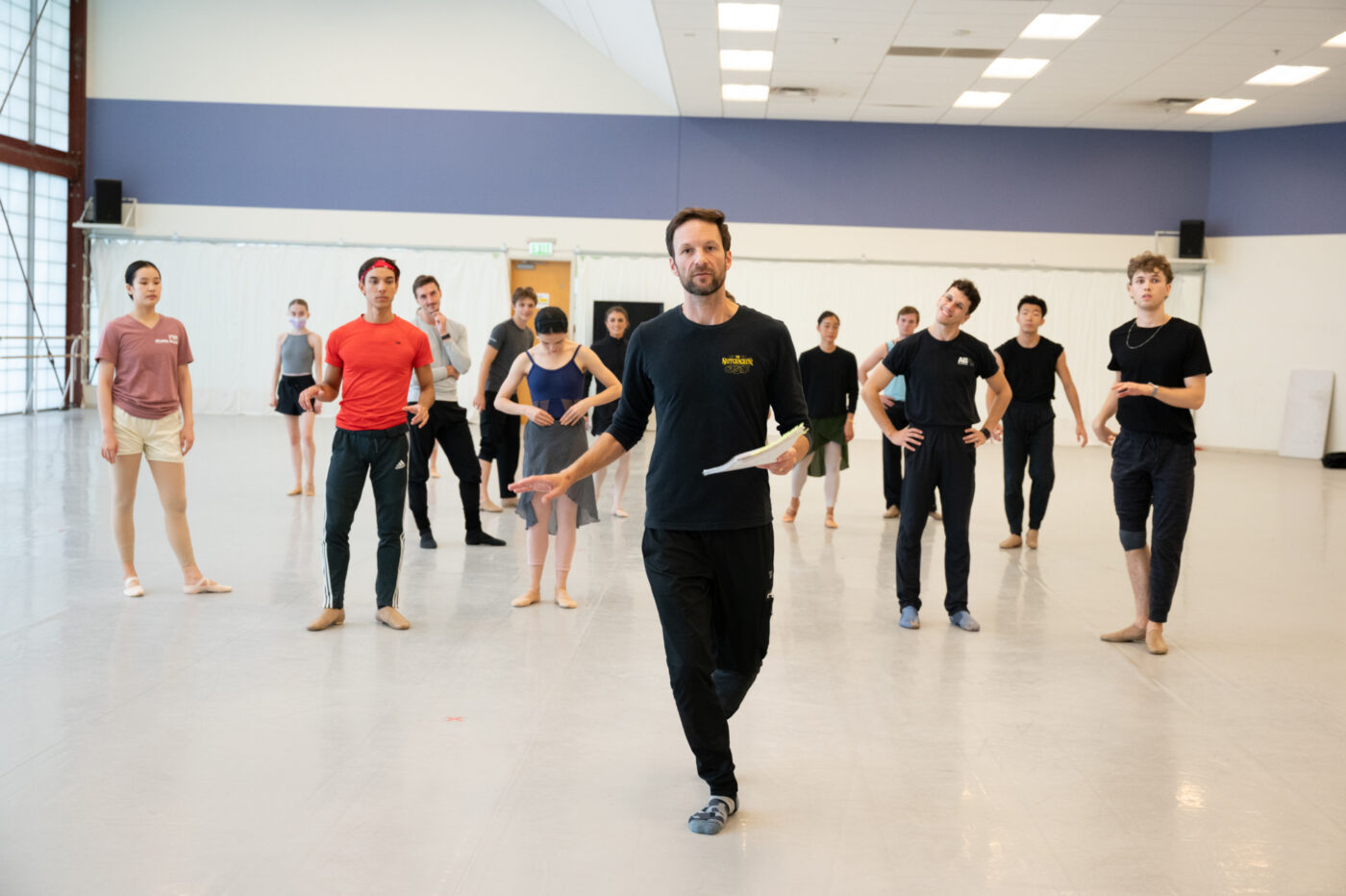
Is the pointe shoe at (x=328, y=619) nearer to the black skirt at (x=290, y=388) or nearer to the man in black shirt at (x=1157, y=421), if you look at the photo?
the man in black shirt at (x=1157, y=421)

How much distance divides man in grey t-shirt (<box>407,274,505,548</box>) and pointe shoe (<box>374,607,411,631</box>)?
190cm

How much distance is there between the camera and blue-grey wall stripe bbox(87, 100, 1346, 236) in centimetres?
1672

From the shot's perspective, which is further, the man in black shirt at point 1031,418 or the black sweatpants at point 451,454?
the man in black shirt at point 1031,418

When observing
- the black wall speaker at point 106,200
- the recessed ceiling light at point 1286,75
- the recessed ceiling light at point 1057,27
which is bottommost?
the black wall speaker at point 106,200

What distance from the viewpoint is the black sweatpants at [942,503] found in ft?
18.2

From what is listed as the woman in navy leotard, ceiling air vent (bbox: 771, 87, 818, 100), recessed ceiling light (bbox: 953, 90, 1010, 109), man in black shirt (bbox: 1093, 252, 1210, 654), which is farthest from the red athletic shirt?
recessed ceiling light (bbox: 953, 90, 1010, 109)

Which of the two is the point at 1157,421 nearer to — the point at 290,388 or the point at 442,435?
the point at 442,435

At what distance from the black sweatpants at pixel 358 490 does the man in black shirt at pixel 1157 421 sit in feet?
10.6

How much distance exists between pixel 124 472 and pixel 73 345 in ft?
42.4

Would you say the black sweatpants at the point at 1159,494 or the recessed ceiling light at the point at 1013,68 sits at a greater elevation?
the recessed ceiling light at the point at 1013,68

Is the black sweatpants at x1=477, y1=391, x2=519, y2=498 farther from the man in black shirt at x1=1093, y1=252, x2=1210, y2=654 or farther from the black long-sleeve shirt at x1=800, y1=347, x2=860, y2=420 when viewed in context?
the man in black shirt at x1=1093, y1=252, x2=1210, y2=654

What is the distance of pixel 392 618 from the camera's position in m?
5.25

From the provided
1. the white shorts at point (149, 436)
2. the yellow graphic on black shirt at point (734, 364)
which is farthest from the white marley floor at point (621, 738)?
the yellow graphic on black shirt at point (734, 364)

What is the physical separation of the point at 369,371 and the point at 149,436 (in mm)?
1307
